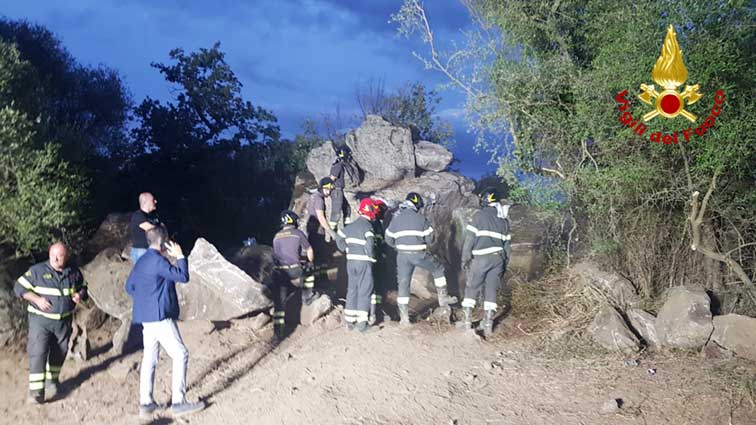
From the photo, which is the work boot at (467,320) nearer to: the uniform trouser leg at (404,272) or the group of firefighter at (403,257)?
the group of firefighter at (403,257)

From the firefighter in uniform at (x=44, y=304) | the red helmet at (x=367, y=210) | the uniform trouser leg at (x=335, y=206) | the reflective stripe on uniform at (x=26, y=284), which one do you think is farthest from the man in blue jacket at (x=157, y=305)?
the uniform trouser leg at (x=335, y=206)

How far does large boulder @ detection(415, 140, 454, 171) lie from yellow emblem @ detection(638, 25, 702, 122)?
790 cm

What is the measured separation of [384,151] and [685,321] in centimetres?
893

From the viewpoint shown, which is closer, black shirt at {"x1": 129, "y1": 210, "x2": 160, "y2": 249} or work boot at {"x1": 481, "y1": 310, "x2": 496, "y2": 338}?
black shirt at {"x1": 129, "y1": 210, "x2": 160, "y2": 249}

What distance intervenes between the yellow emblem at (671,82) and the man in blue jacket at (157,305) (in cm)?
668

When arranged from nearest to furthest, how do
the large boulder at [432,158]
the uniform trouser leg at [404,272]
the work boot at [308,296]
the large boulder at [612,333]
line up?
the large boulder at [612,333] → the uniform trouser leg at [404,272] → the work boot at [308,296] → the large boulder at [432,158]

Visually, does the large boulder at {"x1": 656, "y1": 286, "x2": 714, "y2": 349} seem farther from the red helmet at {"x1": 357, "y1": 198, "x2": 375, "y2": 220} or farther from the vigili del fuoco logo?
the red helmet at {"x1": 357, "y1": 198, "x2": 375, "y2": 220}

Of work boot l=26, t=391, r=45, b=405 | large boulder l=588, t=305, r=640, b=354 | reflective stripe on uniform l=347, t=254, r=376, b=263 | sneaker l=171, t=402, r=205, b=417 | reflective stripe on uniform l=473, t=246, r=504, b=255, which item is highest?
reflective stripe on uniform l=473, t=246, r=504, b=255

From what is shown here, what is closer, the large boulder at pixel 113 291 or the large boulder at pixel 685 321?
the large boulder at pixel 685 321

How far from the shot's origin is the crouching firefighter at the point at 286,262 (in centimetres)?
1044

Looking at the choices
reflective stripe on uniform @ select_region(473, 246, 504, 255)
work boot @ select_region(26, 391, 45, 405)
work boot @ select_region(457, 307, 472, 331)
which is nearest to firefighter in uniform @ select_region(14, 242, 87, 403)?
work boot @ select_region(26, 391, 45, 405)

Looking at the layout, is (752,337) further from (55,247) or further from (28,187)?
(28,187)

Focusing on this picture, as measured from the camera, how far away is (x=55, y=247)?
25.8 ft

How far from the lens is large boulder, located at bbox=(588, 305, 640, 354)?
8.75m
